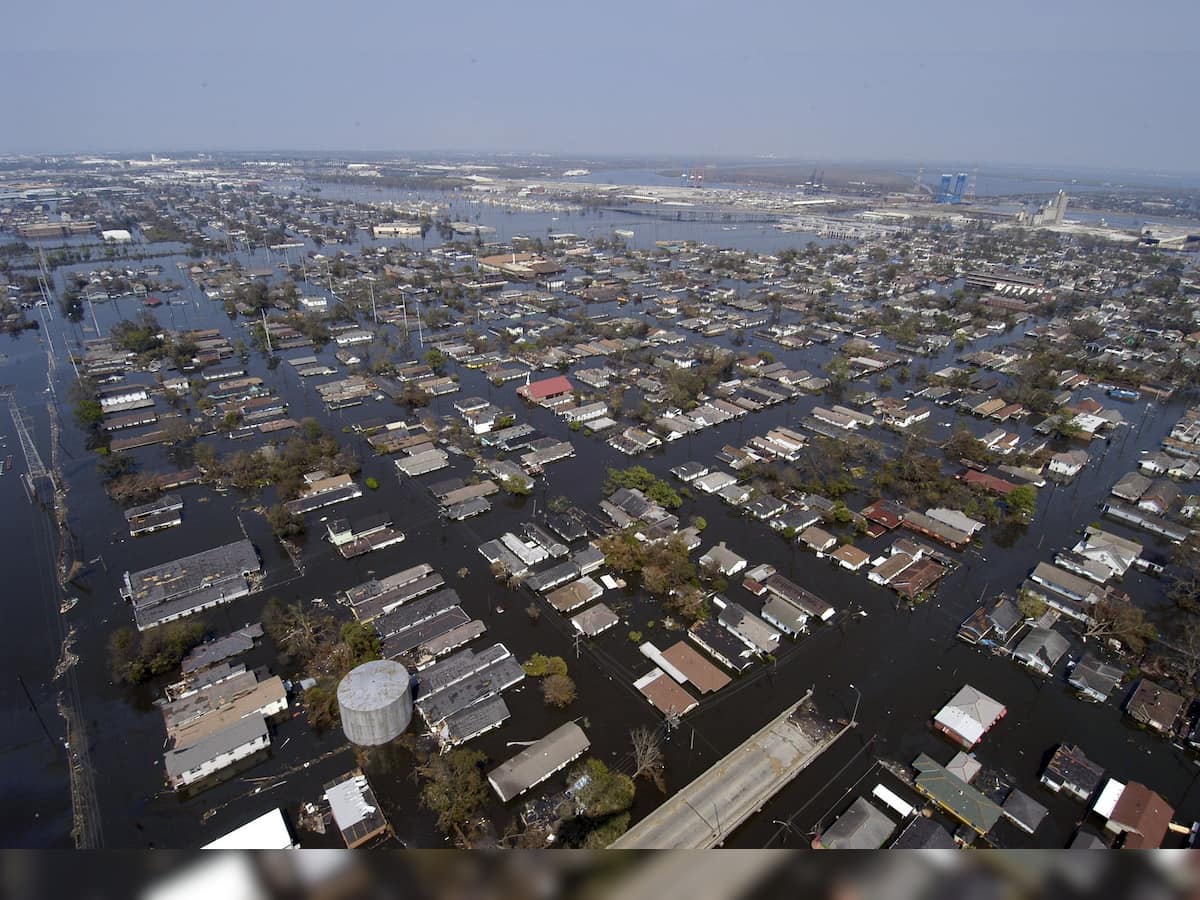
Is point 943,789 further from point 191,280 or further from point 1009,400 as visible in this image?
point 191,280

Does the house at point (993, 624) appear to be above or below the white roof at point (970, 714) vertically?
above

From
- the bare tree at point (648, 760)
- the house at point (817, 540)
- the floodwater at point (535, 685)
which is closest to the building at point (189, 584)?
the floodwater at point (535, 685)

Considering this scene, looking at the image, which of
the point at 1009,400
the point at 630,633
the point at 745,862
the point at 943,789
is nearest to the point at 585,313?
the point at 1009,400

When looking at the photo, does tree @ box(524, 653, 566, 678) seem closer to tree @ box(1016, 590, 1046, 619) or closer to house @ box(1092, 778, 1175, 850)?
house @ box(1092, 778, 1175, 850)

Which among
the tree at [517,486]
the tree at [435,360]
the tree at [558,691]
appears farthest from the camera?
the tree at [435,360]

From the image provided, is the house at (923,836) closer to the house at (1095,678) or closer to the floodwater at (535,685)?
the floodwater at (535,685)
